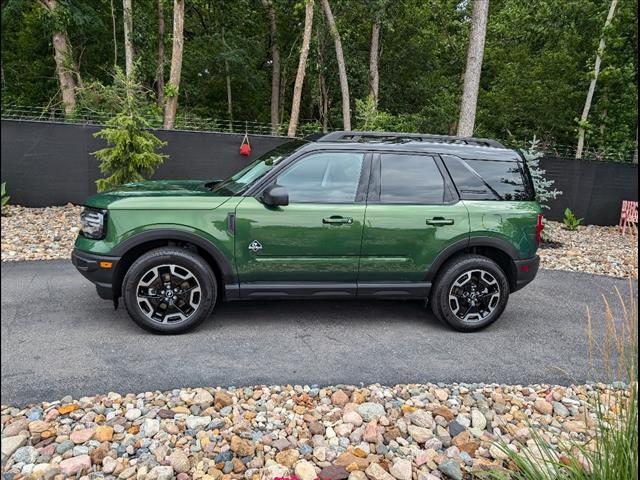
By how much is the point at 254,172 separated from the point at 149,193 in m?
1.00

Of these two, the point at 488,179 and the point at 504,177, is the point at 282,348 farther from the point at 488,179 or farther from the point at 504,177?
the point at 504,177

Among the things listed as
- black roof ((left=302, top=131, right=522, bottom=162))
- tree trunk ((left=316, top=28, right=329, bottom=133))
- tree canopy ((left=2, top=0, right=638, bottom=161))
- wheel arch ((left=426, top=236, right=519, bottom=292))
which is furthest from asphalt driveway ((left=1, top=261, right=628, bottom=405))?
tree trunk ((left=316, top=28, right=329, bottom=133))

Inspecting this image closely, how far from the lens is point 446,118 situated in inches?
951

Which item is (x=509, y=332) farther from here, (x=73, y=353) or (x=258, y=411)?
(x=73, y=353)

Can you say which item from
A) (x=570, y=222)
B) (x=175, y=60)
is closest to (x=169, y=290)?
(x=175, y=60)

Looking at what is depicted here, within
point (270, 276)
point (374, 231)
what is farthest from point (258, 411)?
point (374, 231)

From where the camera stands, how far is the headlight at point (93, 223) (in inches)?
158

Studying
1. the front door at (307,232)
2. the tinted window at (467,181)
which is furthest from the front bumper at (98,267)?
the tinted window at (467,181)

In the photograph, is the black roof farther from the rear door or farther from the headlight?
the headlight

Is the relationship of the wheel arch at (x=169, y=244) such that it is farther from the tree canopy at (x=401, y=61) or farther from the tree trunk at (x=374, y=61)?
the tree trunk at (x=374, y=61)

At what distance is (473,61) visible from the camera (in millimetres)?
10664

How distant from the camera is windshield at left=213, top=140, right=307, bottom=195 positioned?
438 centimetres

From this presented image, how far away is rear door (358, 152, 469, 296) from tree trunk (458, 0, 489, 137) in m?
7.12

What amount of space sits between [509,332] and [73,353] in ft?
13.1
